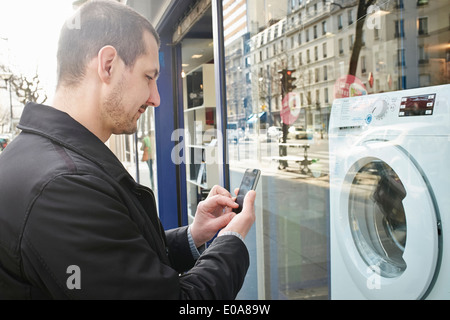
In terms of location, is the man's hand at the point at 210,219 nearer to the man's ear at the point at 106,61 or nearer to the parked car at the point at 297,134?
the man's ear at the point at 106,61

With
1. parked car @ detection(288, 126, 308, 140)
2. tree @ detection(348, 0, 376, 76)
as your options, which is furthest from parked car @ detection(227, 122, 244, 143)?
tree @ detection(348, 0, 376, 76)

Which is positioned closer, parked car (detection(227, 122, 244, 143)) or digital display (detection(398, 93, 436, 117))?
digital display (detection(398, 93, 436, 117))

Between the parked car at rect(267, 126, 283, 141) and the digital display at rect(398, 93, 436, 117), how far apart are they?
1.10 m

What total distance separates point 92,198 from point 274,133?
5.80 feet

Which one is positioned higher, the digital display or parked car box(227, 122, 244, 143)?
the digital display

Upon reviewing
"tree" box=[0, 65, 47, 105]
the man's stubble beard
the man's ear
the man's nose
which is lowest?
the man's stubble beard

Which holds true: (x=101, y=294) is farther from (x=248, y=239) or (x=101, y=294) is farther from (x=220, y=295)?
(x=248, y=239)

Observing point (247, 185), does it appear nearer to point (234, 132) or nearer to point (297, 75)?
point (234, 132)

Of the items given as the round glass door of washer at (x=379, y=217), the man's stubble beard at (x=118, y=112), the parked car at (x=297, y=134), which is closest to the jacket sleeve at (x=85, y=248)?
the man's stubble beard at (x=118, y=112)

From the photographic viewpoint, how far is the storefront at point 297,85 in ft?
7.34

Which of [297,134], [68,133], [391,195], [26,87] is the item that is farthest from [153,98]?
[26,87]

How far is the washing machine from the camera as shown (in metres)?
1.11

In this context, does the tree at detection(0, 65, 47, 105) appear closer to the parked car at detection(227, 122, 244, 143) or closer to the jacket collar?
the parked car at detection(227, 122, 244, 143)

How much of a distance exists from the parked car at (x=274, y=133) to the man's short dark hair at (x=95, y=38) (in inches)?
60.3
